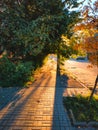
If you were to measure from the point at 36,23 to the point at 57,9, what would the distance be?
190 centimetres

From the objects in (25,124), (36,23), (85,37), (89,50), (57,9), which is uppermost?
(57,9)

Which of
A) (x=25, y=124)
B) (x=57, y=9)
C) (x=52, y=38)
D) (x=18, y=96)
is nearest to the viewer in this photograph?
(x=25, y=124)

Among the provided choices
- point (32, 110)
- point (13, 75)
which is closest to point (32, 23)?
point (13, 75)

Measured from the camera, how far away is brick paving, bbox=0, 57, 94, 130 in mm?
5539

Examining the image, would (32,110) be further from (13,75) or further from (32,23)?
(32,23)

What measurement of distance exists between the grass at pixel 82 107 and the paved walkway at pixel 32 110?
12.3 inches

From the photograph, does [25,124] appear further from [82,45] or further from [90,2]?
[90,2]

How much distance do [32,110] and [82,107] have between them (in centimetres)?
174

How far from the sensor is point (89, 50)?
686 centimetres

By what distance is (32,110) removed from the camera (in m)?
6.72

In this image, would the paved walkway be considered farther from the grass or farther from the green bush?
the green bush

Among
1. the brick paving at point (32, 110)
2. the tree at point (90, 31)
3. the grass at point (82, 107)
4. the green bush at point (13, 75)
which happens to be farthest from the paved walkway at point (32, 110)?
the tree at point (90, 31)

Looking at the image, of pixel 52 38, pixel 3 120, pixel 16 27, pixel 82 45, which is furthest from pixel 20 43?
pixel 3 120

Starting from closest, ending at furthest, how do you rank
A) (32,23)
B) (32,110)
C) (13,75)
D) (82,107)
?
(32,110)
(82,107)
(32,23)
(13,75)
